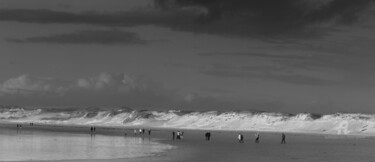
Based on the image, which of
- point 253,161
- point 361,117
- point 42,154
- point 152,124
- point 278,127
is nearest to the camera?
point 253,161

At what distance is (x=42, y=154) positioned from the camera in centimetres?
4556

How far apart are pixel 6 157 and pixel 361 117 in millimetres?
105181

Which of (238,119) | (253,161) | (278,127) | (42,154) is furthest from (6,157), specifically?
(238,119)

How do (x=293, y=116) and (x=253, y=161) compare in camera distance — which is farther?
(x=293, y=116)

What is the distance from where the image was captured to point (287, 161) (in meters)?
42.2

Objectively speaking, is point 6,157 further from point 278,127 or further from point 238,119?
point 238,119

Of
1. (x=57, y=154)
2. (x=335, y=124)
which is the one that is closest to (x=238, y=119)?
(x=335, y=124)

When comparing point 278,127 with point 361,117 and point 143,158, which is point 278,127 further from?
point 143,158

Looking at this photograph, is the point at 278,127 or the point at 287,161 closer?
the point at 287,161

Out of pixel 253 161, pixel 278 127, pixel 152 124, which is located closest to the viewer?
pixel 253 161

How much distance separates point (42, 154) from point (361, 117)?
333 ft

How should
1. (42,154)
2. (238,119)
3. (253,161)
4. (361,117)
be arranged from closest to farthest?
(253,161) < (42,154) < (361,117) < (238,119)

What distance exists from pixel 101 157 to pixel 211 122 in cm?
Result: 13375

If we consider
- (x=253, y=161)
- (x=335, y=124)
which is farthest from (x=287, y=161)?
(x=335, y=124)
